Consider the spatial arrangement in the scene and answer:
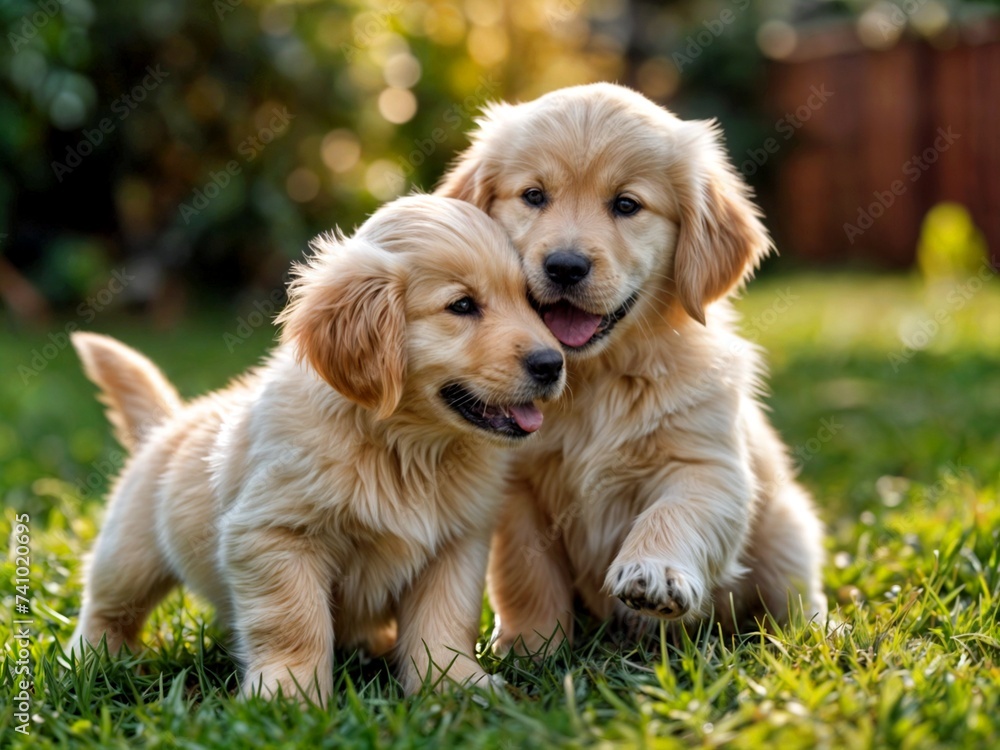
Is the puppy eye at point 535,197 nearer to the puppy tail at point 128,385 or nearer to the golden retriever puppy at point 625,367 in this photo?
the golden retriever puppy at point 625,367

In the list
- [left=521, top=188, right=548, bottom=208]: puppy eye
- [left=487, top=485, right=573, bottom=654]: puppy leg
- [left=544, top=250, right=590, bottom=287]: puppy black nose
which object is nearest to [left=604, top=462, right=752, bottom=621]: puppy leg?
[left=487, top=485, right=573, bottom=654]: puppy leg

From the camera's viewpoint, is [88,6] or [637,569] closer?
[637,569]

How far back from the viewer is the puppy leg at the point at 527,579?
118 inches

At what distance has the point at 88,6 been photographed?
7.23 metres

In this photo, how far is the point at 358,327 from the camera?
2695mm

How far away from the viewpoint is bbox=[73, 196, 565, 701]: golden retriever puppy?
8.61 ft

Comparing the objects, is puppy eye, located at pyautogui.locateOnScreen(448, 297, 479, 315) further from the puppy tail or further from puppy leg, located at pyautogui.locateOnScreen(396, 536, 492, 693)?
the puppy tail

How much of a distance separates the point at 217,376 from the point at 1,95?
291cm

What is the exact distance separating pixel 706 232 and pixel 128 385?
6.19 ft

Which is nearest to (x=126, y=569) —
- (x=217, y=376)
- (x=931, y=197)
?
(x=217, y=376)

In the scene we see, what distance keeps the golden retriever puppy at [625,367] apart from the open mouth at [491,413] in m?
0.30

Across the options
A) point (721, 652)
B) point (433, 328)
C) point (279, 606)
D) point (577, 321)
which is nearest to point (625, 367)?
point (577, 321)

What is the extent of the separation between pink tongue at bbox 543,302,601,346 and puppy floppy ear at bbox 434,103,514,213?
37 centimetres

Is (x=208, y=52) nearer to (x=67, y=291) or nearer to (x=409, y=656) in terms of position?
(x=67, y=291)
